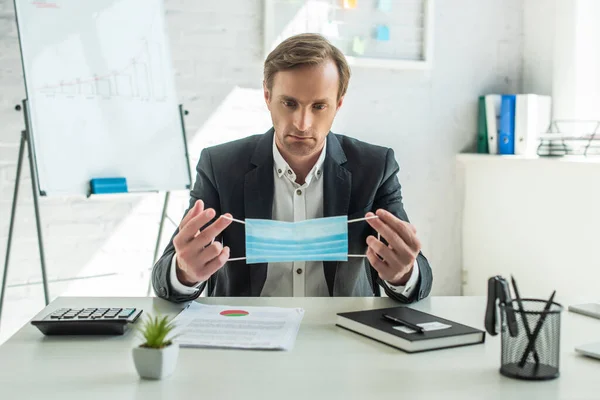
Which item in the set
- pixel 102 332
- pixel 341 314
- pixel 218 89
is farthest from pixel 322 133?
pixel 218 89

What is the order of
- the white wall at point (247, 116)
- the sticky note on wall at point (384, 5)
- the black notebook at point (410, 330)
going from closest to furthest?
1. the black notebook at point (410, 330)
2. the white wall at point (247, 116)
3. the sticky note on wall at point (384, 5)

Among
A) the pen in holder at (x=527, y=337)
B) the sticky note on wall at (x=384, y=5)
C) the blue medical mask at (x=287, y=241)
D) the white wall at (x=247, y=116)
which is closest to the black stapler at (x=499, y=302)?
the pen in holder at (x=527, y=337)

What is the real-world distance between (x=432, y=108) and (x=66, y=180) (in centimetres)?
197

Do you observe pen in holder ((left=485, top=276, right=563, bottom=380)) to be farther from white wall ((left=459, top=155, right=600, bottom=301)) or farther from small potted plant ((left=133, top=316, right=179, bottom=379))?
white wall ((left=459, top=155, right=600, bottom=301))

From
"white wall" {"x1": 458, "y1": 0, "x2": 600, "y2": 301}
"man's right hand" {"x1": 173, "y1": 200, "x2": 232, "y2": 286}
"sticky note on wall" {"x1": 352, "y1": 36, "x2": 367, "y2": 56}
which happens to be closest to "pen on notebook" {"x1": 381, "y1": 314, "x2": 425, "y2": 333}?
"man's right hand" {"x1": 173, "y1": 200, "x2": 232, "y2": 286}

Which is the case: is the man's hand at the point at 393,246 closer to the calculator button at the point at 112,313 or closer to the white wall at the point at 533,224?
the calculator button at the point at 112,313

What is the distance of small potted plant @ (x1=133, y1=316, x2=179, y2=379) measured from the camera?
3.53 ft

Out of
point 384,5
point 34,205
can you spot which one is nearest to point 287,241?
point 34,205

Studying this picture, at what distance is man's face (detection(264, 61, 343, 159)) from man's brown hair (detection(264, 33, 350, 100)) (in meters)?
0.02

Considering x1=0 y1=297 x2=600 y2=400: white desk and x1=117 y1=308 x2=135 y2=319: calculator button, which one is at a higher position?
x1=117 y1=308 x2=135 y2=319: calculator button

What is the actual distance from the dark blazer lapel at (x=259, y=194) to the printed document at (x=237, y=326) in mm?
265

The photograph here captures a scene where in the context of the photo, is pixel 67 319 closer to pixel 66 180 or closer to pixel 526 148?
pixel 66 180

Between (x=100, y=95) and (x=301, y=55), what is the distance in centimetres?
109

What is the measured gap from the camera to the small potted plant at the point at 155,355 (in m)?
1.08
